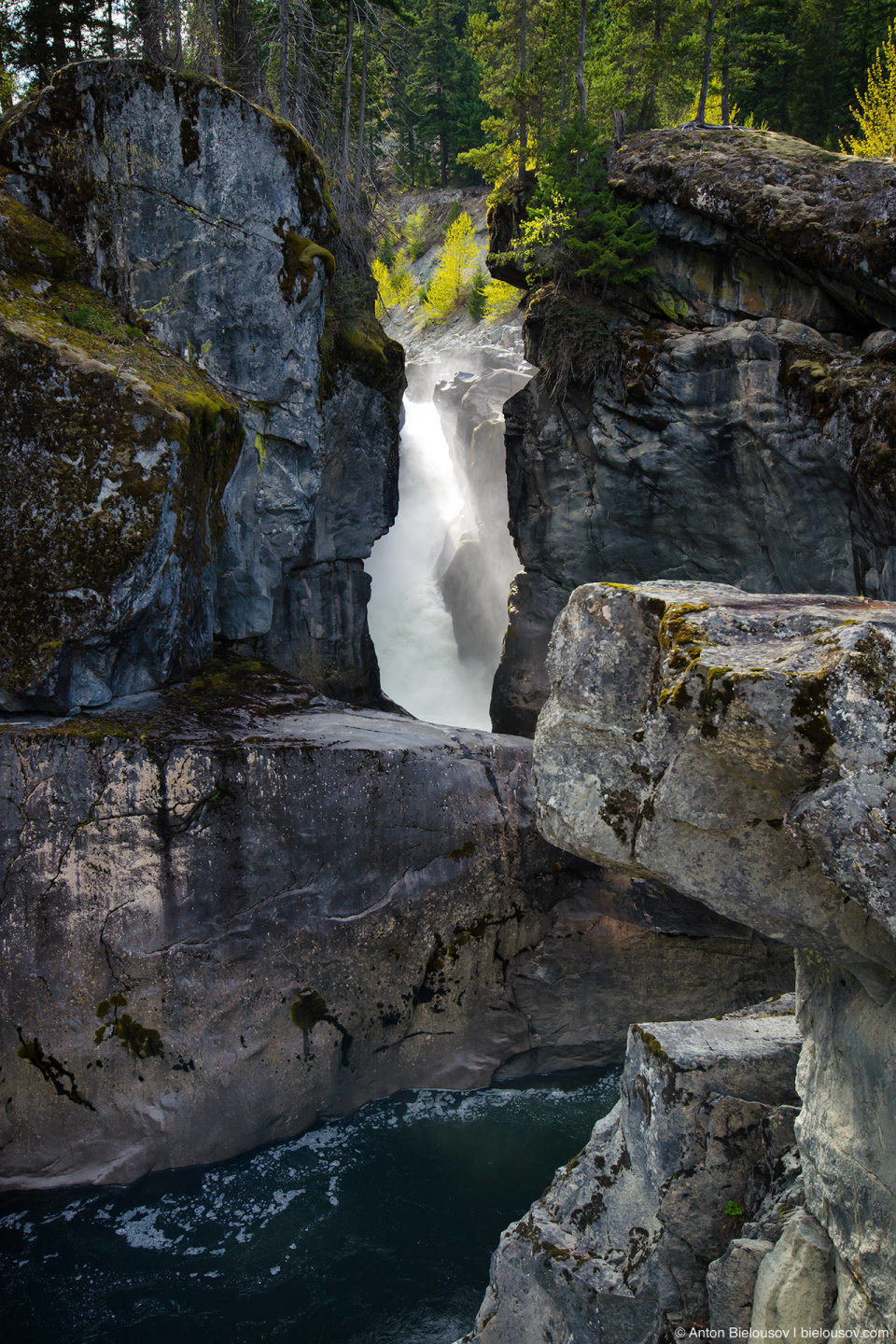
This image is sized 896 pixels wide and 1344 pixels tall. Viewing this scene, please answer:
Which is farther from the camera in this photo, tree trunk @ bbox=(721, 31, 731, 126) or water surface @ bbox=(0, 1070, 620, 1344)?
tree trunk @ bbox=(721, 31, 731, 126)

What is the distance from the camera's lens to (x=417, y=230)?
40.8m

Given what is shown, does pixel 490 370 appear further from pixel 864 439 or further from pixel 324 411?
pixel 864 439

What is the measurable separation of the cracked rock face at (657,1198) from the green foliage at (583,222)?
12764 millimetres

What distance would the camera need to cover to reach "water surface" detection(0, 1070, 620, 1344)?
22.5 ft

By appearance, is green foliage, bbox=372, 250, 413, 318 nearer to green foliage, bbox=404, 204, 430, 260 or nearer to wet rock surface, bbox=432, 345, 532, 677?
green foliage, bbox=404, 204, 430, 260

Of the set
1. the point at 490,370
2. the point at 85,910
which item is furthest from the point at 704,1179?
the point at 490,370

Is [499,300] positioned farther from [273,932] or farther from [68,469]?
[273,932]

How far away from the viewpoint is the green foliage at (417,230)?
4053 centimetres

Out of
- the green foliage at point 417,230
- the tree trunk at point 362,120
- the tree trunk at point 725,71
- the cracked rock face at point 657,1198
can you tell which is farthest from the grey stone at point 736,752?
the green foliage at point 417,230

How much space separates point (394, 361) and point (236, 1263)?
546 inches

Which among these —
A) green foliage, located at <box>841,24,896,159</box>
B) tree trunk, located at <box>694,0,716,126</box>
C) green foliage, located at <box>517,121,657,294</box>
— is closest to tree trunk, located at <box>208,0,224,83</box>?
green foliage, located at <box>517,121,657,294</box>

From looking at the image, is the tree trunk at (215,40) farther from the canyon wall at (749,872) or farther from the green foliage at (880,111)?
the canyon wall at (749,872)

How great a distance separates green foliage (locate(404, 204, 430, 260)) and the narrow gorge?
28899 mm

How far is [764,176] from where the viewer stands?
1284cm
